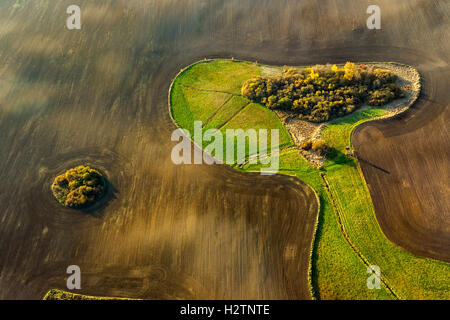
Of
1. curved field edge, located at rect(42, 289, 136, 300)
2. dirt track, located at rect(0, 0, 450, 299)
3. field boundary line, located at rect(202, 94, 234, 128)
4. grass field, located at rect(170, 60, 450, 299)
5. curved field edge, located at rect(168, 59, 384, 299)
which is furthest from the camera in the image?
field boundary line, located at rect(202, 94, 234, 128)

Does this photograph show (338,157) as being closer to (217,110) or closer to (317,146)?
(317,146)

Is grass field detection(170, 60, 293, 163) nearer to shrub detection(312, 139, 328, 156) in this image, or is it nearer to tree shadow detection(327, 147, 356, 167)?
shrub detection(312, 139, 328, 156)

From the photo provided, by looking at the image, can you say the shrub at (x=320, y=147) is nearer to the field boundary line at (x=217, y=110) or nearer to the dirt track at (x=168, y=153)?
the dirt track at (x=168, y=153)

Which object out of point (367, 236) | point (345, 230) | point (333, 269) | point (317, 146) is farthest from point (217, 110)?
point (333, 269)

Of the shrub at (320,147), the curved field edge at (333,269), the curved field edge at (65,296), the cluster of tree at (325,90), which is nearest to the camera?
the curved field edge at (333,269)

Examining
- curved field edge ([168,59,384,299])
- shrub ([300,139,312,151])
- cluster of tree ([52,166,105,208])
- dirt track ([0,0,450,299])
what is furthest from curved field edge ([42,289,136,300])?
shrub ([300,139,312,151])

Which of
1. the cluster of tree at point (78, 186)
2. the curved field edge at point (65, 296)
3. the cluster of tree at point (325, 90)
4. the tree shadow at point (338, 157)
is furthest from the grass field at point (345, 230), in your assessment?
the curved field edge at point (65, 296)
